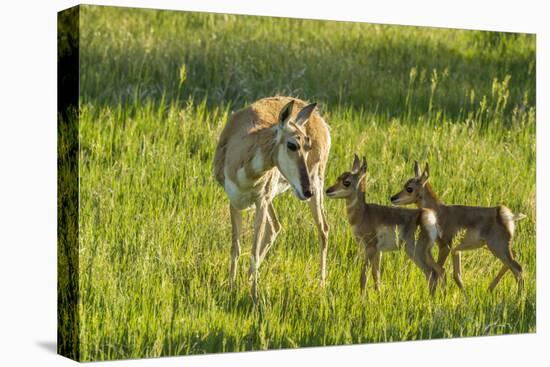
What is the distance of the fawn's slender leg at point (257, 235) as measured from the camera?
9492mm

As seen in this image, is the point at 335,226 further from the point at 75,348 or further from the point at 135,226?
the point at 75,348

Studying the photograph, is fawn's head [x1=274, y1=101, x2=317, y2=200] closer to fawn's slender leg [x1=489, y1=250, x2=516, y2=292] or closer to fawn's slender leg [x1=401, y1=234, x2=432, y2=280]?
fawn's slender leg [x1=401, y1=234, x2=432, y2=280]

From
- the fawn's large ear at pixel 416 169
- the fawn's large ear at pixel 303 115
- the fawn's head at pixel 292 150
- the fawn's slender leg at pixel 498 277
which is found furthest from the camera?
the fawn's slender leg at pixel 498 277

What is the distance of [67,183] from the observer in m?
8.95

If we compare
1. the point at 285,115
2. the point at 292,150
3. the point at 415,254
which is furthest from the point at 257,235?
the point at 415,254

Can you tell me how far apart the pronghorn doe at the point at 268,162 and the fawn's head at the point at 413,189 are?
667 mm

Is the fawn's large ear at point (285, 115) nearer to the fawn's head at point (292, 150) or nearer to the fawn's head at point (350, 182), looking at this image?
the fawn's head at point (292, 150)

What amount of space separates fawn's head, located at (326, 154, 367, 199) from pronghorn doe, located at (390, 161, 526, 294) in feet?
1.28

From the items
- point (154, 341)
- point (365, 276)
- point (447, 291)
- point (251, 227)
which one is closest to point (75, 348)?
point (154, 341)

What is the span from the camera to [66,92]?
8945 mm

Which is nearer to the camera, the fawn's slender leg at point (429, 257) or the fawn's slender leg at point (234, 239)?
the fawn's slender leg at point (234, 239)

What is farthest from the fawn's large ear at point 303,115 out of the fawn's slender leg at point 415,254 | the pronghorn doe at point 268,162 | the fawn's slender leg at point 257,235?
the fawn's slender leg at point 415,254

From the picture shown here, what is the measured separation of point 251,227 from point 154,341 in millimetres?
1332

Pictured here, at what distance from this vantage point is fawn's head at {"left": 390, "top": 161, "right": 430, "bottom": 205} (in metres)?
10.3
